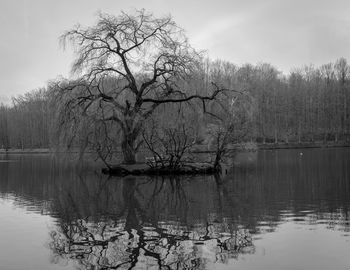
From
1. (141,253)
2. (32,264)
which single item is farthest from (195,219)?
(32,264)

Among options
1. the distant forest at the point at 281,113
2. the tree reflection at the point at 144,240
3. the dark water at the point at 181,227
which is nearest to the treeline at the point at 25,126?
the distant forest at the point at 281,113

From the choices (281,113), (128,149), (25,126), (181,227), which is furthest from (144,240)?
(25,126)

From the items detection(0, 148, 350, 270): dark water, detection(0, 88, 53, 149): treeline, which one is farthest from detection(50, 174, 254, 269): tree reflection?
detection(0, 88, 53, 149): treeline

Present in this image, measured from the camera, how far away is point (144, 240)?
10484mm

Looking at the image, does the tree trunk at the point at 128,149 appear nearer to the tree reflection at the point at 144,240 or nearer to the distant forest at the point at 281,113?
the tree reflection at the point at 144,240

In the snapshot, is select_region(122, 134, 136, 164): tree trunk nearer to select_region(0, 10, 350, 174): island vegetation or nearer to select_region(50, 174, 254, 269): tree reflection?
select_region(0, 10, 350, 174): island vegetation

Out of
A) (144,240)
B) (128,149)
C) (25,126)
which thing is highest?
(25,126)

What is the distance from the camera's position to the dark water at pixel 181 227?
29.0 feet

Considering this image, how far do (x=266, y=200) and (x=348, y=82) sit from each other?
8268 cm

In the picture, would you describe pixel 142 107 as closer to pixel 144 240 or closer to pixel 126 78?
pixel 126 78

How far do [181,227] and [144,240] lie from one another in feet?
5.59

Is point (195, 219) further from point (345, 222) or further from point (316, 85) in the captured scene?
point (316, 85)

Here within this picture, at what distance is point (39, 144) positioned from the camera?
84.1 m

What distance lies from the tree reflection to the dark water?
0.02 m
